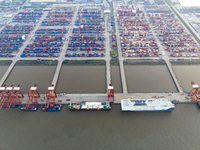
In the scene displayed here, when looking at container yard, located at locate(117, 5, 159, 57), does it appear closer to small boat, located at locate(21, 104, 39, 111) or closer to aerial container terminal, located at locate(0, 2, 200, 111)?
aerial container terminal, located at locate(0, 2, 200, 111)

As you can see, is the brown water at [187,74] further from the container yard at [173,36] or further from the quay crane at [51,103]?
the quay crane at [51,103]

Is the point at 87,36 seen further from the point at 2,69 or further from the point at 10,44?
the point at 2,69

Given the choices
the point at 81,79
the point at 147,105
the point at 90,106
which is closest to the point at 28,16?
the point at 81,79

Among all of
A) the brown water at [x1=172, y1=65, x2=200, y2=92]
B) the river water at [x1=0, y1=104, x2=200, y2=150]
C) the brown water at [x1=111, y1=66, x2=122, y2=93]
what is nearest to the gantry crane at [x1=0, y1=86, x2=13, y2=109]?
the river water at [x1=0, y1=104, x2=200, y2=150]

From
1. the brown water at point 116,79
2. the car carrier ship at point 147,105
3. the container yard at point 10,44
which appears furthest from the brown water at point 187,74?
the container yard at point 10,44

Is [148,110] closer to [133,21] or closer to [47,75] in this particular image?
[47,75]

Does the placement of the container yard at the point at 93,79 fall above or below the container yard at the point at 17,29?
below
